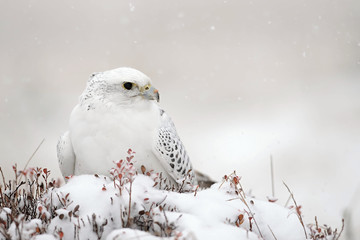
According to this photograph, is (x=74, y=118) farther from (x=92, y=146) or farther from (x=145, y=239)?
(x=145, y=239)

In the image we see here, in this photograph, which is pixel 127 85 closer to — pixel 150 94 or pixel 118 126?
pixel 150 94

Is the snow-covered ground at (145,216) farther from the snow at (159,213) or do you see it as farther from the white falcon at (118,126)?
the white falcon at (118,126)

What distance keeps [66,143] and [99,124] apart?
0.67 m

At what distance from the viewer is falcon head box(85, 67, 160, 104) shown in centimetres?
397

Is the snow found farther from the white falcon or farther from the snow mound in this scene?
the white falcon

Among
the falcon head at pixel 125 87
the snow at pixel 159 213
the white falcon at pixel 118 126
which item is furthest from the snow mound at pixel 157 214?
the falcon head at pixel 125 87

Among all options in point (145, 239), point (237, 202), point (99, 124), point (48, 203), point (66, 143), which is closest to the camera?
point (145, 239)

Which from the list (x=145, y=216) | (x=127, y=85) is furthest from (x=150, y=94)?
(x=145, y=216)

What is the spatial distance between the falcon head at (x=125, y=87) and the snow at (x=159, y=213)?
3.14ft

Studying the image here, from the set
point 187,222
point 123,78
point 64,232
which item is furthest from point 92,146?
point 187,222

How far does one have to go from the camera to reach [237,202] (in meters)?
3.37

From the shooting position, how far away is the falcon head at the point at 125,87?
397cm

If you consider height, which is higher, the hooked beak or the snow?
the hooked beak

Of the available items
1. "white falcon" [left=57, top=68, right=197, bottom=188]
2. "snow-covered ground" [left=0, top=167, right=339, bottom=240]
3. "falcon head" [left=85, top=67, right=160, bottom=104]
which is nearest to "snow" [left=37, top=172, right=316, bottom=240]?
"snow-covered ground" [left=0, top=167, right=339, bottom=240]
